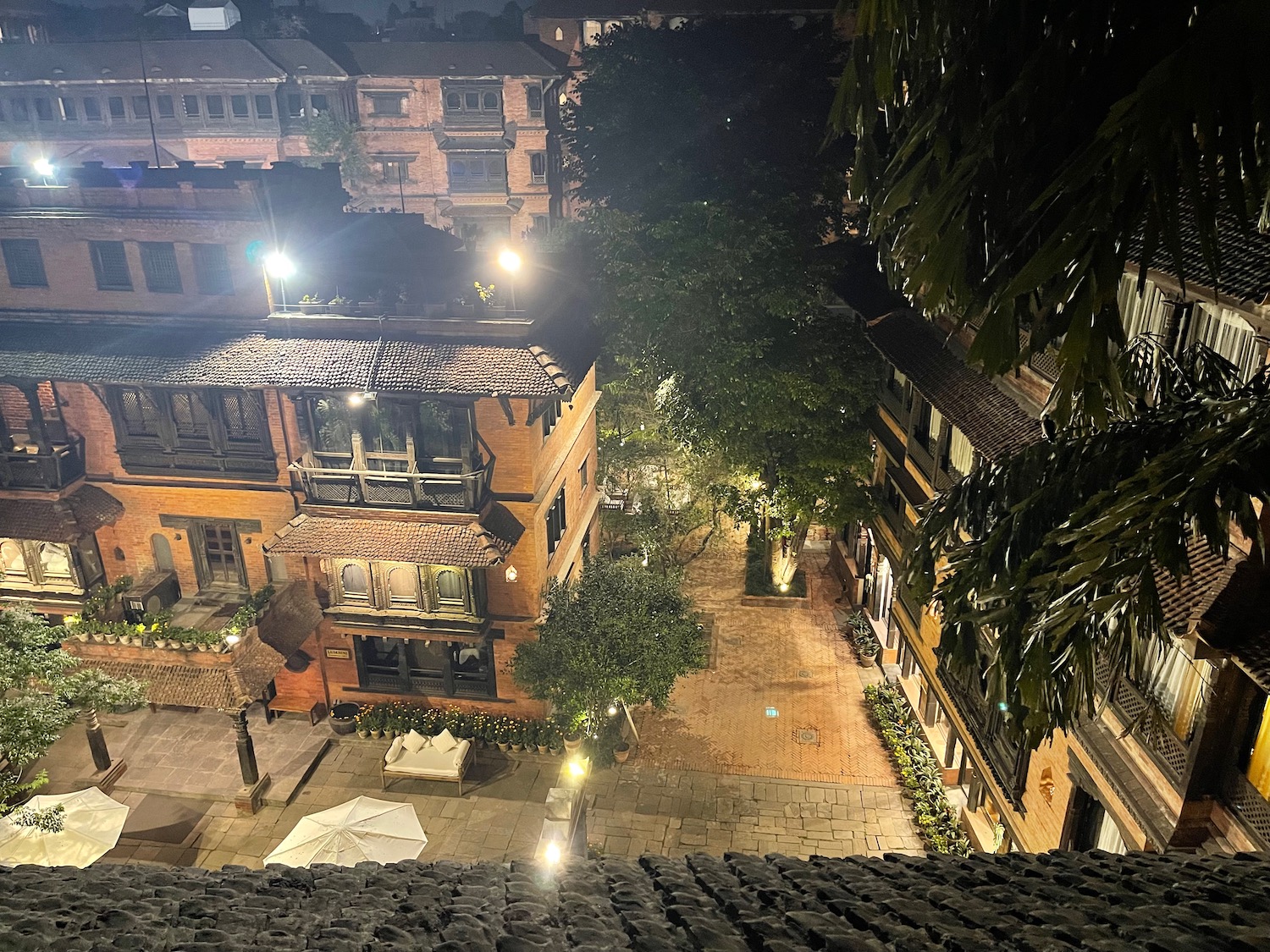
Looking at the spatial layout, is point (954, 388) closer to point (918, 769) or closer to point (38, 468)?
point (918, 769)

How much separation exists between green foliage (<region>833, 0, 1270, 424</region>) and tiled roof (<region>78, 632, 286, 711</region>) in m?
21.6

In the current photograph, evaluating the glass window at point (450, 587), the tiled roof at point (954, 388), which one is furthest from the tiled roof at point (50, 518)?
the tiled roof at point (954, 388)

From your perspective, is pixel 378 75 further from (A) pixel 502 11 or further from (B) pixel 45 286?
(B) pixel 45 286

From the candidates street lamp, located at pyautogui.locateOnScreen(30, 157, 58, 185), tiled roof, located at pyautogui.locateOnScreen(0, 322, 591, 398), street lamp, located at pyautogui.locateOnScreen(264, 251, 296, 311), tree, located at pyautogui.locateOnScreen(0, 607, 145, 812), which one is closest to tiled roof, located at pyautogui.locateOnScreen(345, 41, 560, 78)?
street lamp, located at pyautogui.locateOnScreen(30, 157, 58, 185)

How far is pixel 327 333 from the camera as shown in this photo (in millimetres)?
22047

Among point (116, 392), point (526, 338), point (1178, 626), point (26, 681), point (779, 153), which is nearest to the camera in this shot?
point (1178, 626)

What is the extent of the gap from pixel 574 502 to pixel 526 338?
343 inches

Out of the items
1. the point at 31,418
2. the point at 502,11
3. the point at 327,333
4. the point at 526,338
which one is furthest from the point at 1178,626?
the point at 502,11

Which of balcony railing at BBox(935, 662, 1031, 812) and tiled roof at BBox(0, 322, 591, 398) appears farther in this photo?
tiled roof at BBox(0, 322, 591, 398)

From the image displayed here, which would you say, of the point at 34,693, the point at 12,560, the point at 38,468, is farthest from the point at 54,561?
the point at 34,693

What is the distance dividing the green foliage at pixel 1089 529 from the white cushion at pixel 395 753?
19.2 metres

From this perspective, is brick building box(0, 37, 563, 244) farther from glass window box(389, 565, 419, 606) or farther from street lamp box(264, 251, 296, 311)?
glass window box(389, 565, 419, 606)

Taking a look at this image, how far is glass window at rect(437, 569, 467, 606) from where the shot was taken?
2364 centimetres

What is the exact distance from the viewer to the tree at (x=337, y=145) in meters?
49.2
